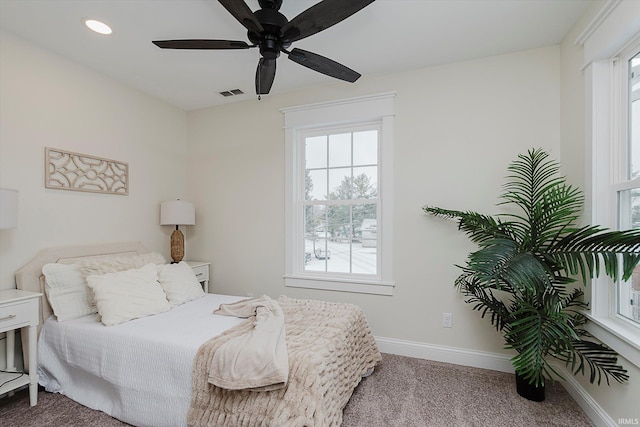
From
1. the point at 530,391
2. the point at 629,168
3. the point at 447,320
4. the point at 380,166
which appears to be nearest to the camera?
the point at 629,168

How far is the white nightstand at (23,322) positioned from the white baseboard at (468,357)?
260 cm

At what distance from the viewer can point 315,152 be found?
329cm

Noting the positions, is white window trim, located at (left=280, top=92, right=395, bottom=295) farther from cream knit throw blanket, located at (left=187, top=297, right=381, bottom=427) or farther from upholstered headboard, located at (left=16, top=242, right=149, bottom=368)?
upholstered headboard, located at (left=16, top=242, right=149, bottom=368)

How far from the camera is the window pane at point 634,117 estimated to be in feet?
5.73

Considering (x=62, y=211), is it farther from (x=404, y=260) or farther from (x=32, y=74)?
(x=404, y=260)

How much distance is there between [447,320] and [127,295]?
102 inches

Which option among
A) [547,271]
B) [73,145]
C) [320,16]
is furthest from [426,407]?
[73,145]

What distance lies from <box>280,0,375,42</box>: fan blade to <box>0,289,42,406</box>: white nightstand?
2.34 metres

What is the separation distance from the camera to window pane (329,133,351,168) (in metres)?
3.14

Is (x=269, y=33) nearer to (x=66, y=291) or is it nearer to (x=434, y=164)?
(x=434, y=164)

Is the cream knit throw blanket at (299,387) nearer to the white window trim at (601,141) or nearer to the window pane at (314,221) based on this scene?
the window pane at (314,221)

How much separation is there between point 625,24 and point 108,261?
3.82 metres

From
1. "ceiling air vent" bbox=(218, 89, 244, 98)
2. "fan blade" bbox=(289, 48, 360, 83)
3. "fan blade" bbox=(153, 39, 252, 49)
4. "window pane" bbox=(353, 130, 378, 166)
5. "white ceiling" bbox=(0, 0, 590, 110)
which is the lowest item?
"window pane" bbox=(353, 130, 378, 166)

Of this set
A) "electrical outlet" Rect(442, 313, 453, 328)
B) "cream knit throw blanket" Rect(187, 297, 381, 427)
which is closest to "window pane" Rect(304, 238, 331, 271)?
"cream knit throw blanket" Rect(187, 297, 381, 427)
